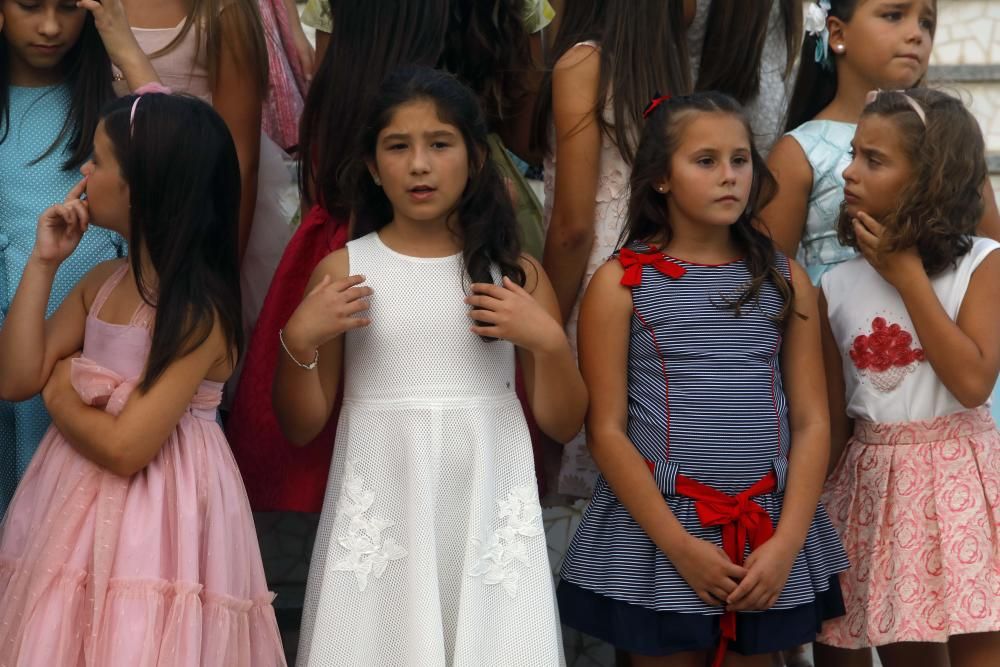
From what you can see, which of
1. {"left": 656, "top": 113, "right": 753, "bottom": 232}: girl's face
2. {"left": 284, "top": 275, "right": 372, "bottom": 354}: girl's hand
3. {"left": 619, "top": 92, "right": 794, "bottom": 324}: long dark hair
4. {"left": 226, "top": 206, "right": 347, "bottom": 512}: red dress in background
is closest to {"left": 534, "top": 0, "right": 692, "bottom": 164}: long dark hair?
{"left": 619, "top": 92, "right": 794, "bottom": 324}: long dark hair

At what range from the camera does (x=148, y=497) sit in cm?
296

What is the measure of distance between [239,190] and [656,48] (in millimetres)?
1100

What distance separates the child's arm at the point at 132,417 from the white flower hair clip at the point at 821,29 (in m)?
1.86

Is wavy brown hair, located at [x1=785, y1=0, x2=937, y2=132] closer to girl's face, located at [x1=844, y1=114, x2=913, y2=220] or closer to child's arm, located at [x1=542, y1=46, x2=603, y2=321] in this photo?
girl's face, located at [x1=844, y1=114, x2=913, y2=220]

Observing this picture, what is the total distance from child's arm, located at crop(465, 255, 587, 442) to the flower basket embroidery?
2.33 feet

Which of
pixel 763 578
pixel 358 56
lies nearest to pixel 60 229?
pixel 358 56

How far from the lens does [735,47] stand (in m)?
3.79

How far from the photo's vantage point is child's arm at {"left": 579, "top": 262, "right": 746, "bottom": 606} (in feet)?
10.0

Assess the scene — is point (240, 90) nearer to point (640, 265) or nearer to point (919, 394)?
point (640, 265)

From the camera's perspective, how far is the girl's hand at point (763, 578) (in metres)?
3.04

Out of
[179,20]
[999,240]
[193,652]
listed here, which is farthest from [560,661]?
[179,20]

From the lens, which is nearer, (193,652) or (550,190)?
(193,652)

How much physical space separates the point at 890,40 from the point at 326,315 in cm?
169

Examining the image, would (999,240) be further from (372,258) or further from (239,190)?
(239,190)
